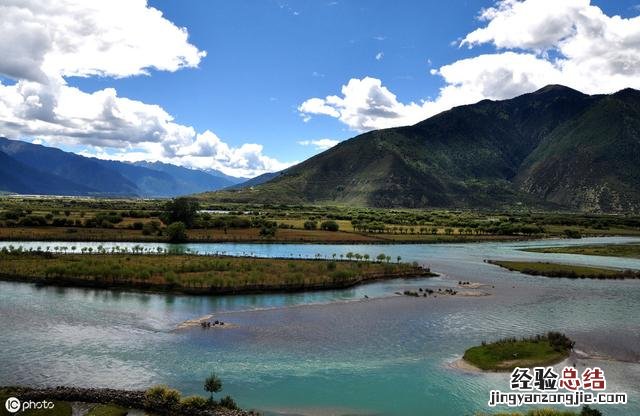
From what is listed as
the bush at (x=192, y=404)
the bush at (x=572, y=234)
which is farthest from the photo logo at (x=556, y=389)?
the bush at (x=572, y=234)

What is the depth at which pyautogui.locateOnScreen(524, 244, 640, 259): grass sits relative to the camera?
11681 centimetres

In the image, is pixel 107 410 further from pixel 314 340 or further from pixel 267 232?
pixel 267 232

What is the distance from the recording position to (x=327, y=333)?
4778 cm

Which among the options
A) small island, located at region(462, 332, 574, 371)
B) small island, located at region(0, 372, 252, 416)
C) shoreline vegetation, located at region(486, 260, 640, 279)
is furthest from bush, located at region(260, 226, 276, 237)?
small island, located at region(0, 372, 252, 416)

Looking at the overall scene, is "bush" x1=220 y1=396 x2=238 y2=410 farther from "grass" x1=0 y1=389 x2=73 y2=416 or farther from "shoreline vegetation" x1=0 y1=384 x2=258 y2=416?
"grass" x1=0 y1=389 x2=73 y2=416

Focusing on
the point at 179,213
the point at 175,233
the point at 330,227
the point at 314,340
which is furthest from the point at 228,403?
the point at 330,227

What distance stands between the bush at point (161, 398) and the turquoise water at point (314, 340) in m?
3.86

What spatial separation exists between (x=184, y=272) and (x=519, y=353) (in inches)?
1857

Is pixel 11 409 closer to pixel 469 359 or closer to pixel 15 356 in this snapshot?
pixel 15 356

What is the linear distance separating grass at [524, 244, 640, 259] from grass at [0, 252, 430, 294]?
58353 millimetres

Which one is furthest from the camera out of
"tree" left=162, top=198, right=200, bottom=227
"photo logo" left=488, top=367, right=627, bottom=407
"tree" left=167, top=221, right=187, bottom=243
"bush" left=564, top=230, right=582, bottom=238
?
"bush" left=564, top=230, right=582, bottom=238

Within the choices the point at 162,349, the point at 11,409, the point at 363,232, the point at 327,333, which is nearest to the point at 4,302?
the point at 162,349

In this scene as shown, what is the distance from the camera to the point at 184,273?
230ft

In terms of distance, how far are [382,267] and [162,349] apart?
1930 inches
